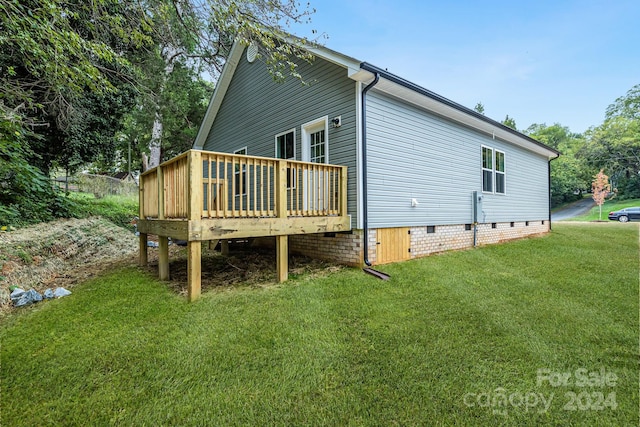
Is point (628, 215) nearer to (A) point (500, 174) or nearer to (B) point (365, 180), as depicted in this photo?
(A) point (500, 174)

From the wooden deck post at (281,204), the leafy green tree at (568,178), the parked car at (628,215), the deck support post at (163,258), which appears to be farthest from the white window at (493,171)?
the leafy green tree at (568,178)

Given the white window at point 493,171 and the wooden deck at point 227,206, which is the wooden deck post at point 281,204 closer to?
the wooden deck at point 227,206

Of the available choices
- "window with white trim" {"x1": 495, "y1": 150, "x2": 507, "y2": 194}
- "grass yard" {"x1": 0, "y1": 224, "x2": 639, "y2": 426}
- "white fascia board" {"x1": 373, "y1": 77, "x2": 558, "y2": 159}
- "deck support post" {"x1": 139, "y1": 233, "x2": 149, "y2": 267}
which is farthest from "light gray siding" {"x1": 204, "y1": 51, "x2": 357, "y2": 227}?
"window with white trim" {"x1": 495, "y1": 150, "x2": 507, "y2": 194}

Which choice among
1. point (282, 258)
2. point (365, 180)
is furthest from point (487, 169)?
point (282, 258)

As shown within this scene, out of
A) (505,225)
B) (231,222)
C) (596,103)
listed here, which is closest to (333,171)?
(231,222)

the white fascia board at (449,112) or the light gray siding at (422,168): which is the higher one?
the white fascia board at (449,112)

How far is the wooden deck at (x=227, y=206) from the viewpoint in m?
3.99

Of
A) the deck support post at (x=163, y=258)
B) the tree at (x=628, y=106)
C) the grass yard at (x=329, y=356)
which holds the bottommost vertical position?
the grass yard at (x=329, y=356)

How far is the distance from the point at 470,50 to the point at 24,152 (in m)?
17.2

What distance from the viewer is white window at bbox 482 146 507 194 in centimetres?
870

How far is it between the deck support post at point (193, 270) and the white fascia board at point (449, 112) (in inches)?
173

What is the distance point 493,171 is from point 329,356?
8.61 meters

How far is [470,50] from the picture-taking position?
45.5ft

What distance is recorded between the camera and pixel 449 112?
7160 millimetres
